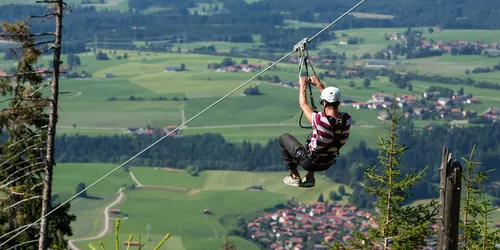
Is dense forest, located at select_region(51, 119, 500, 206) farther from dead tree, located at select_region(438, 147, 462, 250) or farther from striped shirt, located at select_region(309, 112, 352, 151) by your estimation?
dead tree, located at select_region(438, 147, 462, 250)

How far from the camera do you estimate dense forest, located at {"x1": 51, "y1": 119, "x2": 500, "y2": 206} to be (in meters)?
61.9

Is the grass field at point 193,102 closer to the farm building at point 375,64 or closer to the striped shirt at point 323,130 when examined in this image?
the farm building at point 375,64

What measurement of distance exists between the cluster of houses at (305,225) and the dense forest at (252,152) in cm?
623

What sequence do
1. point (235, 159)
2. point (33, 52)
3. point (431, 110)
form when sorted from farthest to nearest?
point (431, 110) < point (235, 159) < point (33, 52)

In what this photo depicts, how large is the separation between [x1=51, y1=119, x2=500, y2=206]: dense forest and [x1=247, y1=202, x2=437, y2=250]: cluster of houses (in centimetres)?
623

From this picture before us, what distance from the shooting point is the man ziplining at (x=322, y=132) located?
7.96m

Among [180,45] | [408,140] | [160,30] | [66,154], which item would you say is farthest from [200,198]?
[160,30]

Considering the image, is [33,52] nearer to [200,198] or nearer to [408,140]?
[200,198]

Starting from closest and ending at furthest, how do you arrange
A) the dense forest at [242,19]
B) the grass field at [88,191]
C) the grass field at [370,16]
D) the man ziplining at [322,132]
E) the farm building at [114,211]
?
1. the man ziplining at [322,132]
2. the grass field at [88,191]
3. the farm building at [114,211]
4. the dense forest at [242,19]
5. the grass field at [370,16]

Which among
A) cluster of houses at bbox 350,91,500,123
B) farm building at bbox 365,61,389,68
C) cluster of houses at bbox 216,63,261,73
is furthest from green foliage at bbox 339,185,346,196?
farm building at bbox 365,61,389,68

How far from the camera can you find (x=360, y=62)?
353 ft

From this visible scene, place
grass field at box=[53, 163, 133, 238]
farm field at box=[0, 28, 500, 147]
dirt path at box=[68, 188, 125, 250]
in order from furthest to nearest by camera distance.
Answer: farm field at box=[0, 28, 500, 147]
grass field at box=[53, 163, 133, 238]
dirt path at box=[68, 188, 125, 250]

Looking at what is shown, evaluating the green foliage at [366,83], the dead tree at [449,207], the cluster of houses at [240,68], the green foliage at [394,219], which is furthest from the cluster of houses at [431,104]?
the dead tree at [449,207]

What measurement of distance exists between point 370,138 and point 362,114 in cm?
818
